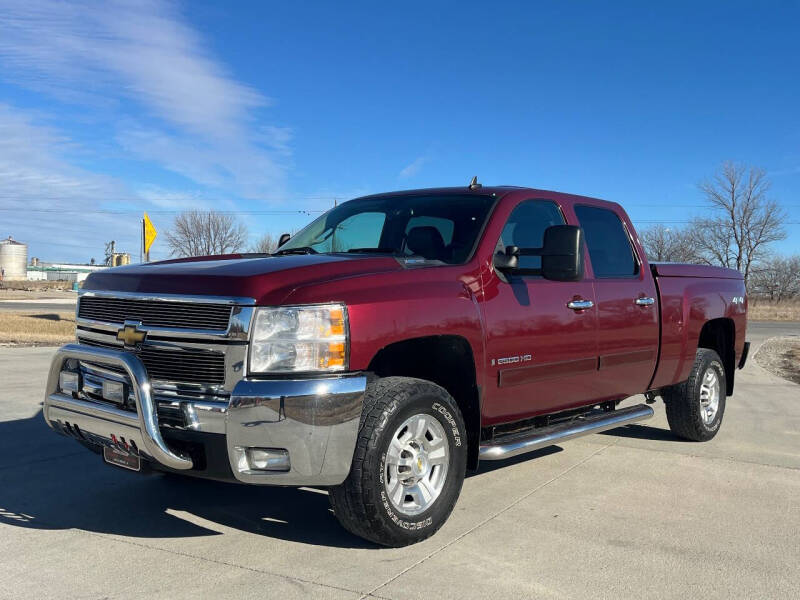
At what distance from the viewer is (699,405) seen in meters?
6.46

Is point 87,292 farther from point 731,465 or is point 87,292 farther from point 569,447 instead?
point 731,465

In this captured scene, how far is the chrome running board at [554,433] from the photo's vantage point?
429 cm

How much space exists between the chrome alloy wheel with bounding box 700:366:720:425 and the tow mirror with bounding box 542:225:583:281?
9.70 ft

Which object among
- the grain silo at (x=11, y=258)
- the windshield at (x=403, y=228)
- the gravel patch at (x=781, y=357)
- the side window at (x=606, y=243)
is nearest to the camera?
the windshield at (x=403, y=228)

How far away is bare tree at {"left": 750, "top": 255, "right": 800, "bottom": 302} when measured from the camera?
60.9 m

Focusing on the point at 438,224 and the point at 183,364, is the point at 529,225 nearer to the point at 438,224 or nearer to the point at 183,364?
the point at 438,224

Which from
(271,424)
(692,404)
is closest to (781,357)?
(692,404)

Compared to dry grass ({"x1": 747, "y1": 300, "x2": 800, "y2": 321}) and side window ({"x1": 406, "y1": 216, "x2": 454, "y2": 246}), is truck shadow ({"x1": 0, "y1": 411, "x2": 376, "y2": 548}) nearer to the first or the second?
side window ({"x1": 406, "y1": 216, "x2": 454, "y2": 246})

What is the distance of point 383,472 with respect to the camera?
142 inches

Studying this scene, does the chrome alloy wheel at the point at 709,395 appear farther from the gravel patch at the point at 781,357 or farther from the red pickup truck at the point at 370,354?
the gravel patch at the point at 781,357

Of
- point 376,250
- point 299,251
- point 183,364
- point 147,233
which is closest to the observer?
point 183,364

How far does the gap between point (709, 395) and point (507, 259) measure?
11.0 feet

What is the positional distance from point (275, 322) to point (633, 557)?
2164 millimetres

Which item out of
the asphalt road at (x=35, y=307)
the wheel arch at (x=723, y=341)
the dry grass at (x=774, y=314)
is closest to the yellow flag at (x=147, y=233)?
the wheel arch at (x=723, y=341)
